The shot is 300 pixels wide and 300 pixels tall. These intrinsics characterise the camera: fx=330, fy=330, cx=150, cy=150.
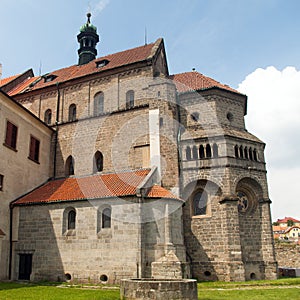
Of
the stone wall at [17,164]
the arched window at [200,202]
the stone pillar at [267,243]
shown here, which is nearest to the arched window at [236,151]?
the arched window at [200,202]

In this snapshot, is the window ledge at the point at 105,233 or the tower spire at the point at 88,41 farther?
the tower spire at the point at 88,41

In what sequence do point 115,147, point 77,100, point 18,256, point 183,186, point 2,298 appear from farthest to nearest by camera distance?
point 77,100, point 115,147, point 183,186, point 18,256, point 2,298

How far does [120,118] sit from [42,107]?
882cm

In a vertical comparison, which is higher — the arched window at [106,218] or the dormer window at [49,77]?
the dormer window at [49,77]

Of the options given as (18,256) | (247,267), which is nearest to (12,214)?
(18,256)

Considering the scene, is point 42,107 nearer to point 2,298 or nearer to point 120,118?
point 120,118

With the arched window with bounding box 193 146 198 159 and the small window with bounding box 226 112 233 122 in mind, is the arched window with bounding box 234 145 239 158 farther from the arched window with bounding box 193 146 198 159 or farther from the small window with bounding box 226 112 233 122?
the small window with bounding box 226 112 233 122

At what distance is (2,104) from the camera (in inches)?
888

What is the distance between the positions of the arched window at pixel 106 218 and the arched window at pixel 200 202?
23.0ft

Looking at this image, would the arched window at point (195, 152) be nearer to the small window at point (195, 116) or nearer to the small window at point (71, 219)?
the small window at point (195, 116)

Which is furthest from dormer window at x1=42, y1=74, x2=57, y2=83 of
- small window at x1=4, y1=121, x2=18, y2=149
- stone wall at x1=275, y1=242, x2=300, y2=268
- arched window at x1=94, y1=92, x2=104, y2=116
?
stone wall at x1=275, y1=242, x2=300, y2=268

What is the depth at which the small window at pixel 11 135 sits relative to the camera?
2282cm

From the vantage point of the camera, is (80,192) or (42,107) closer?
(80,192)

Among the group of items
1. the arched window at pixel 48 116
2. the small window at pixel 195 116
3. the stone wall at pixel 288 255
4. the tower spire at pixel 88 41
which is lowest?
the stone wall at pixel 288 255
